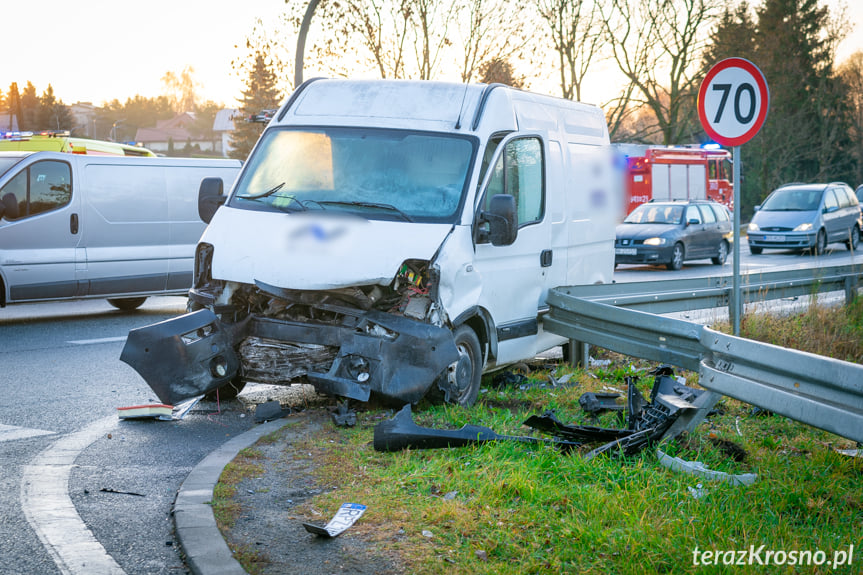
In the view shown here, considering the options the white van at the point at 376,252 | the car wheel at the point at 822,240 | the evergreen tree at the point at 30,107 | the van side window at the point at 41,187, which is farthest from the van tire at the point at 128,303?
the evergreen tree at the point at 30,107

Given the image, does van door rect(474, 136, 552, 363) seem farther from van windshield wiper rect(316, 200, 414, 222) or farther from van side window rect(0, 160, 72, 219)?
van side window rect(0, 160, 72, 219)

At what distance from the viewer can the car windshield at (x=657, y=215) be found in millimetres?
23359

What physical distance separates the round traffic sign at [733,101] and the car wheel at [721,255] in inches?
648

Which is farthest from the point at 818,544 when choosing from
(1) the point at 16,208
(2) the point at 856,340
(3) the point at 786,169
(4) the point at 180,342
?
(3) the point at 786,169

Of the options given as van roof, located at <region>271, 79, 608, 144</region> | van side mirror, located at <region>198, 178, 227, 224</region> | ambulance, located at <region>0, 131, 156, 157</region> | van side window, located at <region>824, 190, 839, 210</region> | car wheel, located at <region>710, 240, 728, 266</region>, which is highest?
ambulance, located at <region>0, 131, 156, 157</region>

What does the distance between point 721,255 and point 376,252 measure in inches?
786

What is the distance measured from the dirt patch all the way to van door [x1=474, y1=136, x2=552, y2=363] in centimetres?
223

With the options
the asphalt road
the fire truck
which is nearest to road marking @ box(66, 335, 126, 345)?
the asphalt road

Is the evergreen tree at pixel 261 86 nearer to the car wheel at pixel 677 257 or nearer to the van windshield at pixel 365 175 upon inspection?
the van windshield at pixel 365 175

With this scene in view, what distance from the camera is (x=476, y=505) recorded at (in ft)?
15.1

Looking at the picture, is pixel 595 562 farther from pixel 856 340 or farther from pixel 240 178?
pixel 856 340

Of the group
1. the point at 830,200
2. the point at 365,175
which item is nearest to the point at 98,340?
the point at 365,175

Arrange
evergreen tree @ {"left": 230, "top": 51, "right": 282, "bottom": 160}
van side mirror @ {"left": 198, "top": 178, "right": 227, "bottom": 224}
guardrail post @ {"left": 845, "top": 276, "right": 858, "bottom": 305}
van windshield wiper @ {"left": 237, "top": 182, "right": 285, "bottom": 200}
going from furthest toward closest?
evergreen tree @ {"left": 230, "top": 51, "right": 282, "bottom": 160} < guardrail post @ {"left": 845, "top": 276, "right": 858, "bottom": 305} < van side mirror @ {"left": 198, "top": 178, "right": 227, "bottom": 224} < van windshield wiper @ {"left": 237, "top": 182, "right": 285, "bottom": 200}

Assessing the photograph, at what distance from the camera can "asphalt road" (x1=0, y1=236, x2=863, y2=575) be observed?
4.25 metres
